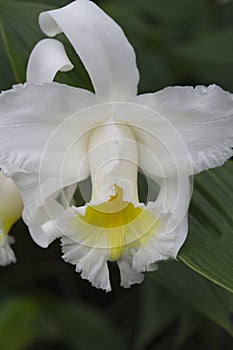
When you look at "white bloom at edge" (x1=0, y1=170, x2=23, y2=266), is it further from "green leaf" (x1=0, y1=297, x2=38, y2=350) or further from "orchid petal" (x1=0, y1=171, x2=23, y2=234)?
"green leaf" (x1=0, y1=297, x2=38, y2=350)

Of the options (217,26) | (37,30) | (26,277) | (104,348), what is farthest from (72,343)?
(37,30)

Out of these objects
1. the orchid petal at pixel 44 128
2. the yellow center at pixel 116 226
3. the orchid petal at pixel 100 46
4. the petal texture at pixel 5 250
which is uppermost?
the orchid petal at pixel 100 46

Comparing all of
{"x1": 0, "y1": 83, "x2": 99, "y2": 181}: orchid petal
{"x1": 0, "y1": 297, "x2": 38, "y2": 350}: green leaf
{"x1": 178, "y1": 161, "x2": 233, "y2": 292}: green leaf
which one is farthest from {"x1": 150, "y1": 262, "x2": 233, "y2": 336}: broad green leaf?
{"x1": 0, "y1": 297, "x2": 38, "y2": 350}: green leaf

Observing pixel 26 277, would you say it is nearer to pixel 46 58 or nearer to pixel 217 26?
pixel 217 26

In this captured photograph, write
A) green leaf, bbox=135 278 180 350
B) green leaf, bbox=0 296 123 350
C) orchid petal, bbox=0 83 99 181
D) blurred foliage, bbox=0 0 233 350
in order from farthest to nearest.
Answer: green leaf, bbox=0 296 123 350, green leaf, bbox=135 278 180 350, blurred foliage, bbox=0 0 233 350, orchid petal, bbox=0 83 99 181

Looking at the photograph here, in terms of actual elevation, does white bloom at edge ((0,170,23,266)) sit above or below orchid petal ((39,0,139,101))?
below

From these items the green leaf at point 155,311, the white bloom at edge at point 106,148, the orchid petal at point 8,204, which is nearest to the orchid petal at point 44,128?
the white bloom at edge at point 106,148

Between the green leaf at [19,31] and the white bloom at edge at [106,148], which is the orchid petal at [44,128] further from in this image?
the green leaf at [19,31]

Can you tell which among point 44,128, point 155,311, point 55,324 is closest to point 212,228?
point 44,128
